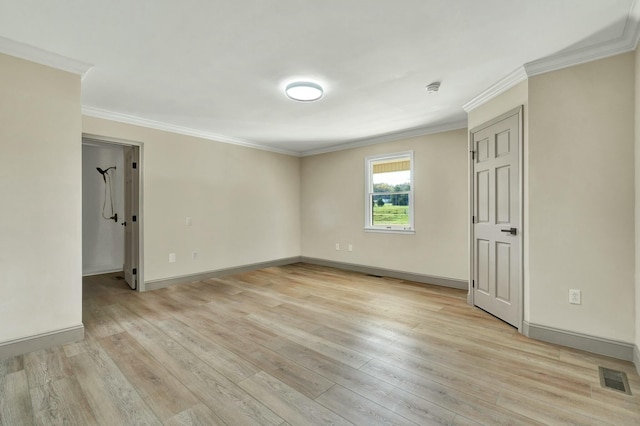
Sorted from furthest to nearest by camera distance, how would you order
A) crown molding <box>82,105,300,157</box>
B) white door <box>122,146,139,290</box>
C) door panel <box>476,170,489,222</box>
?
white door <box>122,146,139,290</box> < crown molding <box>82,105,300,157</box> < door panel <box>476,170,489,222</box>

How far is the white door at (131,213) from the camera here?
4.28 meters

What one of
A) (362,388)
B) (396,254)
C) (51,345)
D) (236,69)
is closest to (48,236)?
(51,345)

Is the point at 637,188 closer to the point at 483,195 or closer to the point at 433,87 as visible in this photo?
the point at 483,195

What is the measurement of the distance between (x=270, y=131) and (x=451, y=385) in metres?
4.23

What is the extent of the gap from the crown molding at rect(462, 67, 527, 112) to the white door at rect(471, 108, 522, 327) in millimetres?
301

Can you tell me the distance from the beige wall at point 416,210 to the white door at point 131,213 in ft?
11.0

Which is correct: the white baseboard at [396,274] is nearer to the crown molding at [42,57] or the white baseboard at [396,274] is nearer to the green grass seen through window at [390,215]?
the green grass seen through window at [390,215]

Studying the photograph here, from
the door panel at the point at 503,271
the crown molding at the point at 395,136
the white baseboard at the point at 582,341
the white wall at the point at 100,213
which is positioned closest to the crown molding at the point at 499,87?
the crown molding at the point at 395,136

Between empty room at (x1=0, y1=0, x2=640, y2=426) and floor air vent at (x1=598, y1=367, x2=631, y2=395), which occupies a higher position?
empty room at (x1=0, y1=0, x2=640, y2=426)

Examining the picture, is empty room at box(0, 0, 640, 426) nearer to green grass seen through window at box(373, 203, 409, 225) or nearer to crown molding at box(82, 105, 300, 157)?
crown molding at box(82, 105, 300, 157)

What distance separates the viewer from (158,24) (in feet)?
6.65

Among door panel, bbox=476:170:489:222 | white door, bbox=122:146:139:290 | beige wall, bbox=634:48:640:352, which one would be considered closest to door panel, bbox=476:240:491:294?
door panel, bbox=476:170:489:222

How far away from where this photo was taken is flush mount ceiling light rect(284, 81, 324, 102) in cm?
296

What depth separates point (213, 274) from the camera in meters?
5.03
